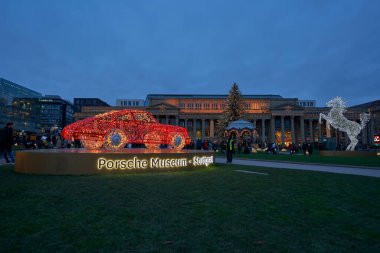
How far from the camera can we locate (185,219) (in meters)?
5.48

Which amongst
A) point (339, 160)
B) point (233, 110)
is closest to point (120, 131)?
point (339, 160)

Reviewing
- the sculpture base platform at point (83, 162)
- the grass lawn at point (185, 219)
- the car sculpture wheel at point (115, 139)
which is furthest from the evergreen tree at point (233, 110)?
the grass lawn at point (185, 219)

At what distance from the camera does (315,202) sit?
715 cm

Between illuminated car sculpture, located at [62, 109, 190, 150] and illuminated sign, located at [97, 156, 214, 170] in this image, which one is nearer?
illuminated sign, located at [97, 156, 214, 170]

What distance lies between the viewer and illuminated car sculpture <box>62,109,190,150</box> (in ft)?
48.5

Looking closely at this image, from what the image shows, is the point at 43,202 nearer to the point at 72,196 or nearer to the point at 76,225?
the point at 72,196

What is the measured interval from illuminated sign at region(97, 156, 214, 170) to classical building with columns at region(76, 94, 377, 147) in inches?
3172

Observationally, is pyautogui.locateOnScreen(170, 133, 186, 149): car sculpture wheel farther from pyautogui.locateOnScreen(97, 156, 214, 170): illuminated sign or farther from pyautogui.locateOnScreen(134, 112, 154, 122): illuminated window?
pyautogui.locateOnScreen(97, 156, 214, 170): illuminated sign

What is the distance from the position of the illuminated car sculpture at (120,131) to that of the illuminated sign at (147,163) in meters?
2.88

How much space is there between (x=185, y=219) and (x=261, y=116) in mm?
98602

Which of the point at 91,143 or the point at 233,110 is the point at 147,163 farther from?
the point at 233,110

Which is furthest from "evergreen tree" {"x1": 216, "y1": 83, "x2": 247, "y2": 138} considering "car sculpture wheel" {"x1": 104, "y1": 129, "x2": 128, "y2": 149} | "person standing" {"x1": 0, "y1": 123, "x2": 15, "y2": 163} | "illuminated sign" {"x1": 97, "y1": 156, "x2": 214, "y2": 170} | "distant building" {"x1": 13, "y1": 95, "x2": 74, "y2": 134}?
"distant building" {"x1": 13, "y1": 95, "x2": 74, "y2": 134}

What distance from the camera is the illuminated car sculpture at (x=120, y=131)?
1478 centimetres

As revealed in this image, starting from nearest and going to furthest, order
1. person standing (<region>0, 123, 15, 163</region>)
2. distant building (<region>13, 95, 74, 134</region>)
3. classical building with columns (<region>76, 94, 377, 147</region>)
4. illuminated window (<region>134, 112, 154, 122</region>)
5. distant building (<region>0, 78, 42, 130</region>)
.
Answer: person standing (<region>0, 123, 15, 163</region>) < illuminated window (<region>134, 112, 154, 122</region>) < distant building (<region>0, 78, 42, 130</region>) < classical building with columns (<region>76, 94, 377, 147</region>) < distant building (<region>13, 95, 74, 134</region>)
